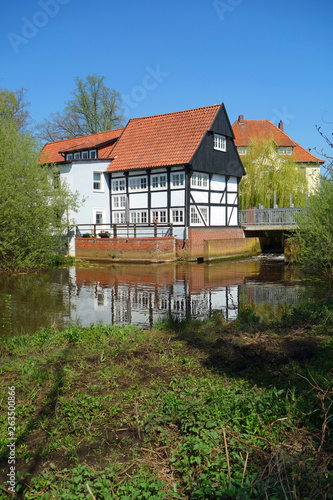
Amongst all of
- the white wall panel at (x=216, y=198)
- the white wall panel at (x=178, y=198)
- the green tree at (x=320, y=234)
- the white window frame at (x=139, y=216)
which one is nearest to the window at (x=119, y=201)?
the white window frame at (x=139, y=216)

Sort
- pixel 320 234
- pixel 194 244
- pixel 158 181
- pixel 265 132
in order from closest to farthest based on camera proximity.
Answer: pixel 320 234
pixel 194 244
pixel 158 181
pixel 265 132

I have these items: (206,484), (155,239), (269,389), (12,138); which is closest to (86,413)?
(206,484)

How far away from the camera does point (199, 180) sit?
97.7 ft

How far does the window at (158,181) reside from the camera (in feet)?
98.0

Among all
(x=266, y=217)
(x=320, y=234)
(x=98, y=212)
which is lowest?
(x=320, y=234)

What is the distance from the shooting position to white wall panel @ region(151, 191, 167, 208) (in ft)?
98.1

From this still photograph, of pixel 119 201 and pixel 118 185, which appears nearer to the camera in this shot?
pixel 118 185

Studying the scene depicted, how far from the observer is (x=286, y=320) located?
Result: 852 cm

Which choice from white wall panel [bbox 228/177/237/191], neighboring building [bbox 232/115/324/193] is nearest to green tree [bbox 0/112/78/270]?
white wall panel [bbox 228/177/237/191]

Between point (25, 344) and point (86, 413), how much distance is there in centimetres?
324

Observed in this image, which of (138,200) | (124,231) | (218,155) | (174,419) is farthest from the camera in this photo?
(138,200)

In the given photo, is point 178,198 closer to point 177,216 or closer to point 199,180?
point 177,216

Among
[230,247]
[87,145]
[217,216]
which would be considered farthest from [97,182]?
[230,247]

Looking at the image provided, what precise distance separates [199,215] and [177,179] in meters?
2.89
